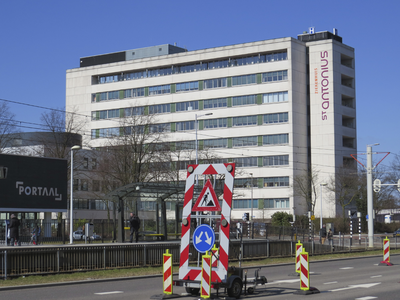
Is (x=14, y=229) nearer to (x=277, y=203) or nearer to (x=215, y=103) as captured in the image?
(x=277, y=203)

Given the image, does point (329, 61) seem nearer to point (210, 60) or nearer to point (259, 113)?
point (259, 113)

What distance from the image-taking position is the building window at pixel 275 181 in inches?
3246

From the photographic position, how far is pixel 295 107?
271ft

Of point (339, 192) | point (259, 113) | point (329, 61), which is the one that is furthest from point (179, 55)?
point (339, 192)

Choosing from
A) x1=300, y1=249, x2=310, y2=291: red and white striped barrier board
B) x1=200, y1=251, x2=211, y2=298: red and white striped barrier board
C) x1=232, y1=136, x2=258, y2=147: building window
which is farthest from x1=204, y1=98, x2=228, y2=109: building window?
x1=200, y1=251, x2=211, y2=298: red and white striped barrier board

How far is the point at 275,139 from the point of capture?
83062 millimetres

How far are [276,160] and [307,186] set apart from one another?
644 cm

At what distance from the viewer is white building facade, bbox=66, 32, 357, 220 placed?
270 feet

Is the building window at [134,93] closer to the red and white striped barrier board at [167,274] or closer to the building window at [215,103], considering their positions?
the building window at [215,103]

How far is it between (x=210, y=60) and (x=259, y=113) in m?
11.9

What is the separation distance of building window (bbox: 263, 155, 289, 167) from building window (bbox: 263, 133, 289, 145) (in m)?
2.05

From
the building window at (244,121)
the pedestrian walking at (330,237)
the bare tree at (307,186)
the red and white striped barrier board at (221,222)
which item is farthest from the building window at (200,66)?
the red and white striped barrier board at (221,222)

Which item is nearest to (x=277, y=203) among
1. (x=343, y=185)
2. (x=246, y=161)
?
(x=246, y=161)

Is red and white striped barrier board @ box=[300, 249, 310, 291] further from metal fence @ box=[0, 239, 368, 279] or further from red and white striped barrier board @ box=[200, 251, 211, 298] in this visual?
red and white striped barrier board @ box=[200, 251, 211, 298]
